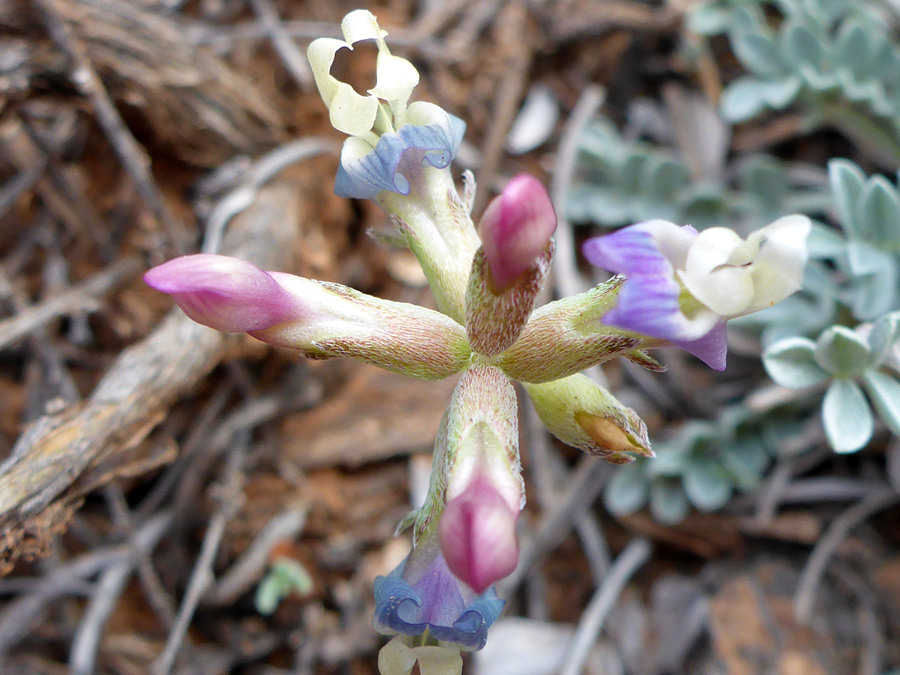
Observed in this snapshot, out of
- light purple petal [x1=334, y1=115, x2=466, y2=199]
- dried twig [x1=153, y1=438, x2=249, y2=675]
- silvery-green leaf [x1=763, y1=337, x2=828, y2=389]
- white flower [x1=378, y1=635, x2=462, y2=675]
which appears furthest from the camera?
dried twig [x1=153, y1=438, x2=249, y2=675]

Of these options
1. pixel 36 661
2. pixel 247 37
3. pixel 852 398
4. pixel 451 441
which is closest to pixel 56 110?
pixel 247 37

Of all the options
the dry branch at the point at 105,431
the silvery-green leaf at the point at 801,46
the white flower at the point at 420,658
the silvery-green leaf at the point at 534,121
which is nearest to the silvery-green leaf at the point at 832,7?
the silvery-green leaf at the point at 801,46

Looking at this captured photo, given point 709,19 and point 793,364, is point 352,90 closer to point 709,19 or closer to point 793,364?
point 793,364

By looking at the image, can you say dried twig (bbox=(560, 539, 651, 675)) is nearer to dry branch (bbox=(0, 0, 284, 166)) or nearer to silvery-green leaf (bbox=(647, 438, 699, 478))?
silvery-green leaf (bbox=(647, 438, 699, 478))

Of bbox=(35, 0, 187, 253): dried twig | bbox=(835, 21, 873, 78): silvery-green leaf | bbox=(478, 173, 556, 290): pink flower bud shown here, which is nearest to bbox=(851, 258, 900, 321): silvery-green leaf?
bbox=(835, 21, 873, 78): silvery-green leaf

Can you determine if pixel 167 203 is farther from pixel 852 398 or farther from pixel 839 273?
pixel 839 273

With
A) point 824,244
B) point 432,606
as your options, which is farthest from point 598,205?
point 432,606

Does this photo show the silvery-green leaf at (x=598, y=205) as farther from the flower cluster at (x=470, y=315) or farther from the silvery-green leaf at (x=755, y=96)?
the flower cluster at (x=470, y=315)
